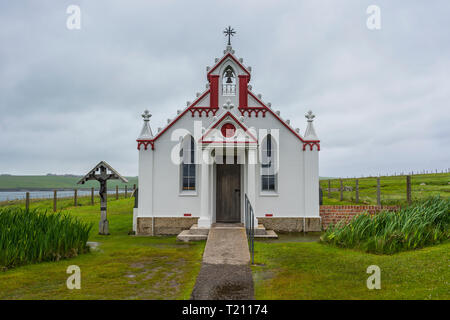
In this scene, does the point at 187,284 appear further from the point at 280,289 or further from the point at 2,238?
the point at 2,238

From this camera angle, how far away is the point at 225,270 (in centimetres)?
671

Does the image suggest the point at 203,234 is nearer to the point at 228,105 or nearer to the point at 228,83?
the point at 228,105

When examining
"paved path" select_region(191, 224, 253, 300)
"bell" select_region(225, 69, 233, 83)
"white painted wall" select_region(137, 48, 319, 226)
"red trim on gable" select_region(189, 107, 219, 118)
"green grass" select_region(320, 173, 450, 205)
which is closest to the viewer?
"paved path" select_region(191, 224, 253, 300)

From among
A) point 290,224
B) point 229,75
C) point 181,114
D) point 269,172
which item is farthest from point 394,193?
point 181,114

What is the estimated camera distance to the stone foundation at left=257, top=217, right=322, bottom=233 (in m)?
12.8

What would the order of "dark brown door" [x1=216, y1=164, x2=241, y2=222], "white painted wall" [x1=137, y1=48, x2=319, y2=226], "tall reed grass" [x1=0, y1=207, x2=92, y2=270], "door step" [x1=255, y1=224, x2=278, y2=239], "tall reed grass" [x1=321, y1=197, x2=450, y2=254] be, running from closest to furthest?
"tall reed grass" [x1=0, y1=207, x2=92, y2=270] → "tall reed grass" [x1=321, y1=197, x2=450, y2=254] → "door step" [x1=255, y1=224, x2=278, y2=239] → "white painted wall" [x1=137, y1=48, x2=319, y2=226] → "dark brown door" [x1=216, y1=164, x2=241, y2=222]

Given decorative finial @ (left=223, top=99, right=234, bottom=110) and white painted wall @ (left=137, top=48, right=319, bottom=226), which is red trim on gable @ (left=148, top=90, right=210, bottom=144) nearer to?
white painted wall @ (left=137, top=48, right=319, bottom=226)

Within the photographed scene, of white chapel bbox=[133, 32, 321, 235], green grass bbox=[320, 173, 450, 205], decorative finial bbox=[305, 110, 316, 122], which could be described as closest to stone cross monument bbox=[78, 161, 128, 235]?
white chapel bbox=[133, 32, 321, 235]

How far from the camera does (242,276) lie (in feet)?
20.5

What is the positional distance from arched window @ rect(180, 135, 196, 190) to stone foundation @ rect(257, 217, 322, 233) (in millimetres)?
3226

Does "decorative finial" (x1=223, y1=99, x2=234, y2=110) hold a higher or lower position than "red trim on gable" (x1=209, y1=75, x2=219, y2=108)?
lower

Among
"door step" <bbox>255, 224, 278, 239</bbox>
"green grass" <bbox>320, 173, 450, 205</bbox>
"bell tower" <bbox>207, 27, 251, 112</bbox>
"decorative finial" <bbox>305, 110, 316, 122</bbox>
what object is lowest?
"door step" <bbox>255, 224, 278, 239</bbox>
